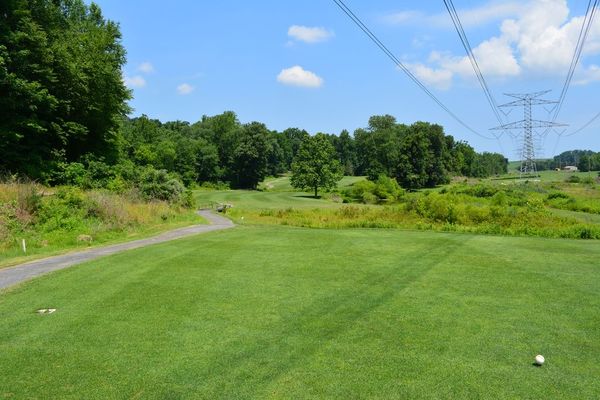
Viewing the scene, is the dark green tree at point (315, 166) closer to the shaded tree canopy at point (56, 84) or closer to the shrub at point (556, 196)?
the shrub at point (556, 196)

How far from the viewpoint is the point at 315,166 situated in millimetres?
79375

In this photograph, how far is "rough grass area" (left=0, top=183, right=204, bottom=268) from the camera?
1733cm

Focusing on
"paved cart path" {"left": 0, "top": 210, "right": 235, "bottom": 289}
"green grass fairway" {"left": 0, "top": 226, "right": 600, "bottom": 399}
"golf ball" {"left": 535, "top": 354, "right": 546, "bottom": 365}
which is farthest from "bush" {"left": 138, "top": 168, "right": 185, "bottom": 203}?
"golf ball" {"left": 535, "top": 354, "right": 546, "bottom": 365}

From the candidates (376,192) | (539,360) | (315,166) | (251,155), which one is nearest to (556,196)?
(376,192)

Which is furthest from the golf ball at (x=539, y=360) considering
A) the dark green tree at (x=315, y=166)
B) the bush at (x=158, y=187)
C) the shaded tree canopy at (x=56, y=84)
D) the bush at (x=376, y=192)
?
the dark green tree at (x=315, y=166)

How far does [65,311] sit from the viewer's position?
8.71 m

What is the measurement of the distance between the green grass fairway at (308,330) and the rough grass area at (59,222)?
5.72 metres

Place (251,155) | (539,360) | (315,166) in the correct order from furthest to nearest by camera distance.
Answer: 1. (251,155)
2. (315,166)
3. (539,360)

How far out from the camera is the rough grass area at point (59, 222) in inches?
682

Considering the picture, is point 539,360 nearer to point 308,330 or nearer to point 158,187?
point 308,330

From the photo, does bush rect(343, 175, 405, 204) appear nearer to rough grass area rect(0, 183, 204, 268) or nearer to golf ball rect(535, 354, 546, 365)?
rough grass area rect(0, 183, 204, 268)

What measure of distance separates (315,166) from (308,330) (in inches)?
2854

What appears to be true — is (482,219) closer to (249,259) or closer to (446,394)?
(249,259)

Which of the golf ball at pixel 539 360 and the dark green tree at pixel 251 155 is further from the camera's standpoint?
the dark green tree at pixel 251 155
